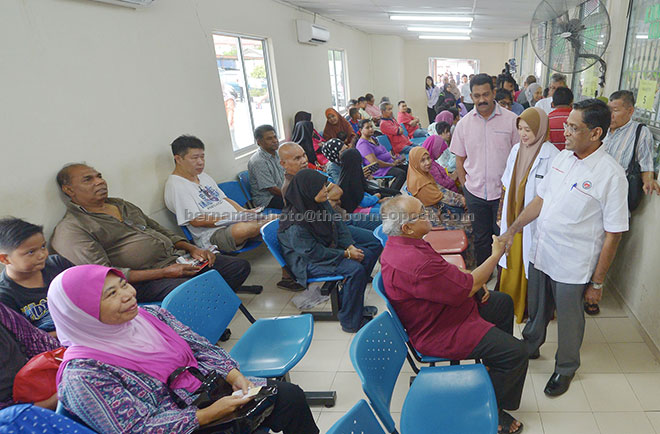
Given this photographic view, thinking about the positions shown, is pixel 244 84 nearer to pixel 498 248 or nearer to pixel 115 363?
pixel 498 248

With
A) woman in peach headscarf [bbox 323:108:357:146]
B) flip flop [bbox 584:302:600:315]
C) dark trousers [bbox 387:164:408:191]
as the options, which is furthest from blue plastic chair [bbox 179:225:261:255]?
woman in peach headscarf [bbox 323:108:357:146]

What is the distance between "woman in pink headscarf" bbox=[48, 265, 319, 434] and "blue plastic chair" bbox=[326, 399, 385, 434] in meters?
0.48

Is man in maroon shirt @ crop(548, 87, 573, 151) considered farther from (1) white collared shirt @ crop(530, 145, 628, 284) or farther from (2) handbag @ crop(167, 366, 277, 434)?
(2) handbag @ crop(167, 366, 277, 434)

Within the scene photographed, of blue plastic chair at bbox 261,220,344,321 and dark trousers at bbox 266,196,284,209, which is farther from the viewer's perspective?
dark trousers at bbox 266,196,284,209

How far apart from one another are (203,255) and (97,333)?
1551 mm

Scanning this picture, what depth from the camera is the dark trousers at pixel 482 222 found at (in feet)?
9.18

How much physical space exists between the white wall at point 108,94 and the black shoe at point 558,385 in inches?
118

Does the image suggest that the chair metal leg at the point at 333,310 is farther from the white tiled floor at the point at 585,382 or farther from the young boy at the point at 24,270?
the young boy at the point at 24,270

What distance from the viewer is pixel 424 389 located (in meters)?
1.50

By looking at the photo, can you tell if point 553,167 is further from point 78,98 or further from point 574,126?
point 78,98

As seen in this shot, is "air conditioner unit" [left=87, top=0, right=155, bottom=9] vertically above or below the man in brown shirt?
above

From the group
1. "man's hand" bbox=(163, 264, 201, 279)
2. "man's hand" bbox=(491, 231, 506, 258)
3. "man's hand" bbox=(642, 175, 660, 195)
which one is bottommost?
"man's hand" bbox=(163, 264, 201, 279)

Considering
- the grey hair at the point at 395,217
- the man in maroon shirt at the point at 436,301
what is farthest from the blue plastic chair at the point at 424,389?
the grey hair at the point at 395,217

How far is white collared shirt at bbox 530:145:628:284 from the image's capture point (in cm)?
160
